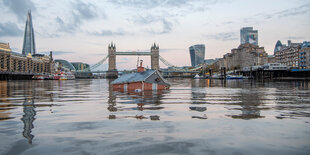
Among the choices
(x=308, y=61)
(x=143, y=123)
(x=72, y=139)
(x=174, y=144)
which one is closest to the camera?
(x=174, y=144)

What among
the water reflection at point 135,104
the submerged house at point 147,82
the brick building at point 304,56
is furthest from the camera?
the brick building at point 304,56

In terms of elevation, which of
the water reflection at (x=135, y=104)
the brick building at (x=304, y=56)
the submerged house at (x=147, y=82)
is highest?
the brick building at (x=304, y=56)

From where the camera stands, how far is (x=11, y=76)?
12950cm

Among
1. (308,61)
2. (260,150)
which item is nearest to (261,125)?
(260,150)

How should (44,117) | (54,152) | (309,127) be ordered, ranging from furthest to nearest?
(44,117), (309,127), (54,152)

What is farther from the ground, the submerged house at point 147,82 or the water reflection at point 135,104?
the submerged house at point 147,82

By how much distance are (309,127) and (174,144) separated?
522 centimetres

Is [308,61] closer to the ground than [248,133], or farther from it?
farther from it

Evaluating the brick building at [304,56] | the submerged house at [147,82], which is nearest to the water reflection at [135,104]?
the submerged house at [147,82]

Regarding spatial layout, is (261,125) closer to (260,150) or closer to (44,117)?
(260,150)

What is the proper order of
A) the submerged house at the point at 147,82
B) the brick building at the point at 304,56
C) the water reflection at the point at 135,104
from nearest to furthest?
the water reflection at the point at 135,104 < the submerged house at the point at 147,82 < the brick building at the point at 304,56

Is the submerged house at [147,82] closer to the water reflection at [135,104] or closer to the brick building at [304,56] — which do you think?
the water reflection at [135,104]

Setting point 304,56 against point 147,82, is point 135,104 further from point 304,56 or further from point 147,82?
point 304,56

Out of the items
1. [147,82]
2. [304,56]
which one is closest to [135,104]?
[147,82]
